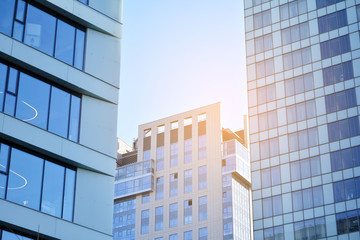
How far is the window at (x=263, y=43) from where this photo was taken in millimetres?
82188

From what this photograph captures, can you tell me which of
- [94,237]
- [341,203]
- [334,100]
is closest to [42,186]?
[94,237]

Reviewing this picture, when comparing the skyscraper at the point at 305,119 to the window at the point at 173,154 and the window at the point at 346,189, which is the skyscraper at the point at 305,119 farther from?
the window at the point at 173,154

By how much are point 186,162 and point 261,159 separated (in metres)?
59.0

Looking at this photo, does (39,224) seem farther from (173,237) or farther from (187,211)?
(187,211)

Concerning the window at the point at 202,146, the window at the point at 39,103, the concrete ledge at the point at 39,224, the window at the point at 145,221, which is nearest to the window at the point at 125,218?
the window at the point at 145,221

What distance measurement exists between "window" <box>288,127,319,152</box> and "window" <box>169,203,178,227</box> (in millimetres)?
59763

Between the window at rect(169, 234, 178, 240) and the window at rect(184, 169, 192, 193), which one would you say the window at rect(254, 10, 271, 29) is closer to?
the window at rect(184, 169, 192, 193)

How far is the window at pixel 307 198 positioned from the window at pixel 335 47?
1563 cm

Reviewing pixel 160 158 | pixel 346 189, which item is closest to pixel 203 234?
pixel 160 158

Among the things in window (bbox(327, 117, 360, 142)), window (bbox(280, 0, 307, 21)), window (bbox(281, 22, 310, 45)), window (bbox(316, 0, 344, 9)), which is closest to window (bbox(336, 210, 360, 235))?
window (bbox(327, 117, 360, 142))

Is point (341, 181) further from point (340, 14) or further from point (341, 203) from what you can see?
point (340, 14)

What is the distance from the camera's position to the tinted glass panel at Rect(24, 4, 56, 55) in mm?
26297

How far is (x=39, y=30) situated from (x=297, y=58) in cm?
5630

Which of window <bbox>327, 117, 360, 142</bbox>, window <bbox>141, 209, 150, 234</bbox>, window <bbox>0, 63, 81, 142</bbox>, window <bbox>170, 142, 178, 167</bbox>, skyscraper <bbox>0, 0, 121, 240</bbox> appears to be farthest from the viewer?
window <bbox>170, 142, 178, 167</bbox>
